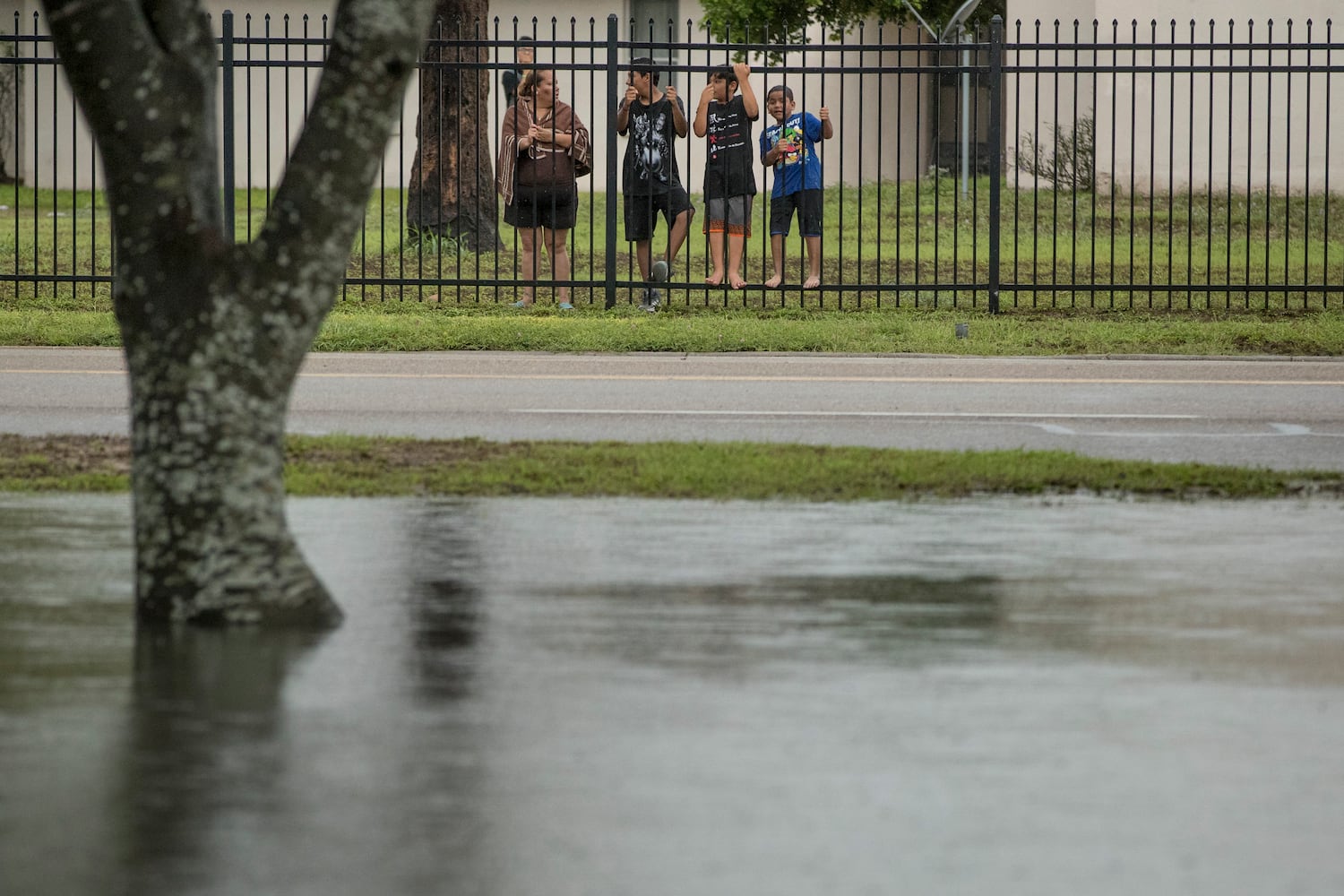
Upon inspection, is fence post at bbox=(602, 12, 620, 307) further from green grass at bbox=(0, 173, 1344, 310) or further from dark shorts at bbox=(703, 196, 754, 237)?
dark shorts at bbox=(703, 196, 754, 237)

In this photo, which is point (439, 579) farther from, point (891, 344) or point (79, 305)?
point (79, 305)

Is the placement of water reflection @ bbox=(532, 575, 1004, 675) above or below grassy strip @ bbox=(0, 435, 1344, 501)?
below

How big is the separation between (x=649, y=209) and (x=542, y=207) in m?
0.92

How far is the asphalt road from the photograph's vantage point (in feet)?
36.5

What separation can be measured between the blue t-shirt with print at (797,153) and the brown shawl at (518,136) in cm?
145

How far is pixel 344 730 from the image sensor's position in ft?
17.7

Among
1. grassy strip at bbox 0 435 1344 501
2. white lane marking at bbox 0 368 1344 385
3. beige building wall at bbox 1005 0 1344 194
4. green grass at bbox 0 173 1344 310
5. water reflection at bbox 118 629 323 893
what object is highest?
beige building wall at bbox 1005 0 1344 194

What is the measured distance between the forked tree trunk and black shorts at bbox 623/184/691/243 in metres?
11.5

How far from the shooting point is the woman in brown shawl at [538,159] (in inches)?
692

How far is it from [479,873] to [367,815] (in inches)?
17.8

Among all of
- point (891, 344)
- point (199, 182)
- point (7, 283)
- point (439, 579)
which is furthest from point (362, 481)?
point (7, 283)

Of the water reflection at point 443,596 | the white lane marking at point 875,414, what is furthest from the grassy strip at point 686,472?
the white lane marking at point 875,414

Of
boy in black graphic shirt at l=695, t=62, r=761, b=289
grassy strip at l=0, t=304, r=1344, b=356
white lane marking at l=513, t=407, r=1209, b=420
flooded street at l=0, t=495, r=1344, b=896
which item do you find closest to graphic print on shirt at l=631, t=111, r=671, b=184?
boy in black graphic shirt at l=695, t=62, r=761, b=289

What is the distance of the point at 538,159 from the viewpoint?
17.9 m
